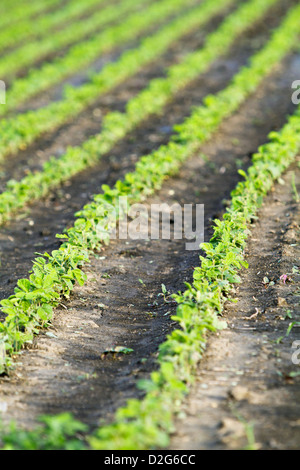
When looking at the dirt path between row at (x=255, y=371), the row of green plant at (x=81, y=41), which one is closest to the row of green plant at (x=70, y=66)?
the row of green plant at (x=81, y=41)

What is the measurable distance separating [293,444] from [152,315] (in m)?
2.35

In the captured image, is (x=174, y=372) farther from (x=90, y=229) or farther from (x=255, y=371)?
(x=90, y=229)

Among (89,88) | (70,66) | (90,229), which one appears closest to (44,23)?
(70,66)

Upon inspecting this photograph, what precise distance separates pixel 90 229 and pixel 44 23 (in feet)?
57.3

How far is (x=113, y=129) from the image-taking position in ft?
38.5

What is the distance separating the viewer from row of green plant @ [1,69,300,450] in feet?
12.0

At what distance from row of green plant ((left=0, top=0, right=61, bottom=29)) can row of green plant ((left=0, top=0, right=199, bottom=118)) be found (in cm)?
295

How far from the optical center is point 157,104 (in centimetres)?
1353

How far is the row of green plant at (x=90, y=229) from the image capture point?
17.5 ft

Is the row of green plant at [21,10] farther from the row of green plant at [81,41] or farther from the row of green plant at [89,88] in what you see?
the row of green plant at [89,88]

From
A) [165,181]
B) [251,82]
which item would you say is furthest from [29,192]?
[251,82]

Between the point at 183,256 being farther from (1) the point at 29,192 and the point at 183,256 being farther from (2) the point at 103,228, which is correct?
(1) the point at 29,192

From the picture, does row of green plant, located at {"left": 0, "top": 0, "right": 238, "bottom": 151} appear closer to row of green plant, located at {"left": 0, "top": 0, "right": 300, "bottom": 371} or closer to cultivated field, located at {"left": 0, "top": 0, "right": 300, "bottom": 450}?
cultivated field, located at {"left": 0, "top": 0, "right": 300, "bottom": 450}

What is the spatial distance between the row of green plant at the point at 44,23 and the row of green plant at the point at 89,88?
171 inches
